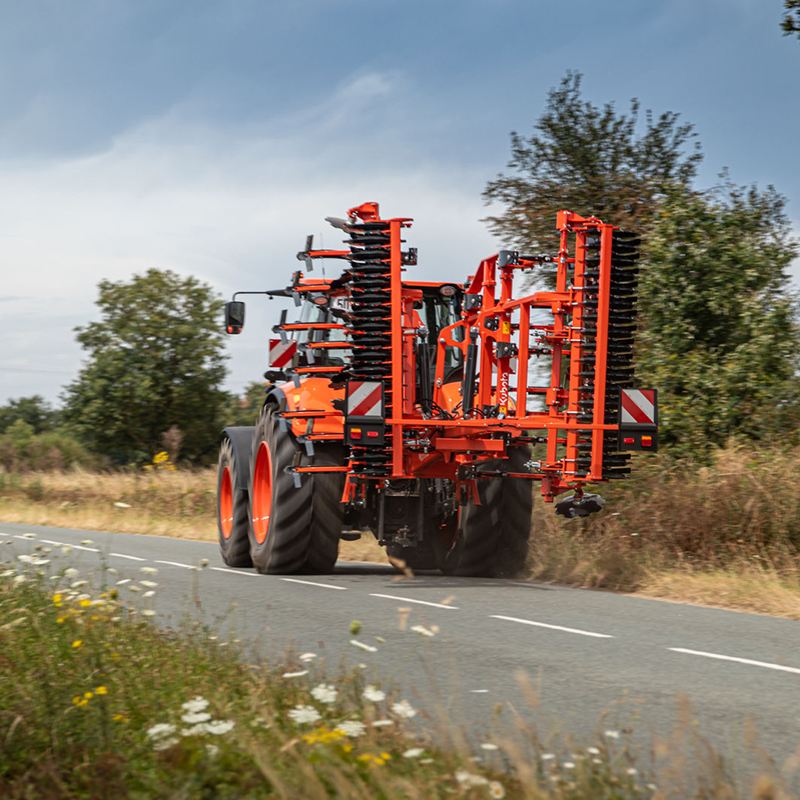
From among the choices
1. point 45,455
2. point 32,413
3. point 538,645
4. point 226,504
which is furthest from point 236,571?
point 32,413

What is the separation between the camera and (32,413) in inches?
3994

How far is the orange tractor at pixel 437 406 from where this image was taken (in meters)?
10.1

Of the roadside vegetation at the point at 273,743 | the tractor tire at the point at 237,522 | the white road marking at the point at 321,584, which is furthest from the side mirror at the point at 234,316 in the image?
the roadside vegetation at the point at 273,743

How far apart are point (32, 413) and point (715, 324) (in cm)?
9239

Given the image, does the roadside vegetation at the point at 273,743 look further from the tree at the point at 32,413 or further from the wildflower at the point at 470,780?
the tree at the point at 32,413

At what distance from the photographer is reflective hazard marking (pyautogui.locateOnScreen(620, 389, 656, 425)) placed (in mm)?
10000

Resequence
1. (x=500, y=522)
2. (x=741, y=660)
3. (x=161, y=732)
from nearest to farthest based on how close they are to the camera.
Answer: (x=161, y=732) < (x=741, y=660) < (x=500, y=522)

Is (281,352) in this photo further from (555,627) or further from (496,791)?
(496,791)

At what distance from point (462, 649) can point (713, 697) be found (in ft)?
5.72

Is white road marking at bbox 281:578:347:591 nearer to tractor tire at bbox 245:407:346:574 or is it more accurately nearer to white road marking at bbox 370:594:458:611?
tractor tire at bbox 245:407:346:574

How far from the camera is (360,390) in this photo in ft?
33.3

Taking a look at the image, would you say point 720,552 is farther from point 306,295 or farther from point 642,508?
point 306,295

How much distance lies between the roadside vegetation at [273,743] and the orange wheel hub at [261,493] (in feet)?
20.5

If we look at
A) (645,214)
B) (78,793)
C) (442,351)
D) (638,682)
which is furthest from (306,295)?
(645,214)
